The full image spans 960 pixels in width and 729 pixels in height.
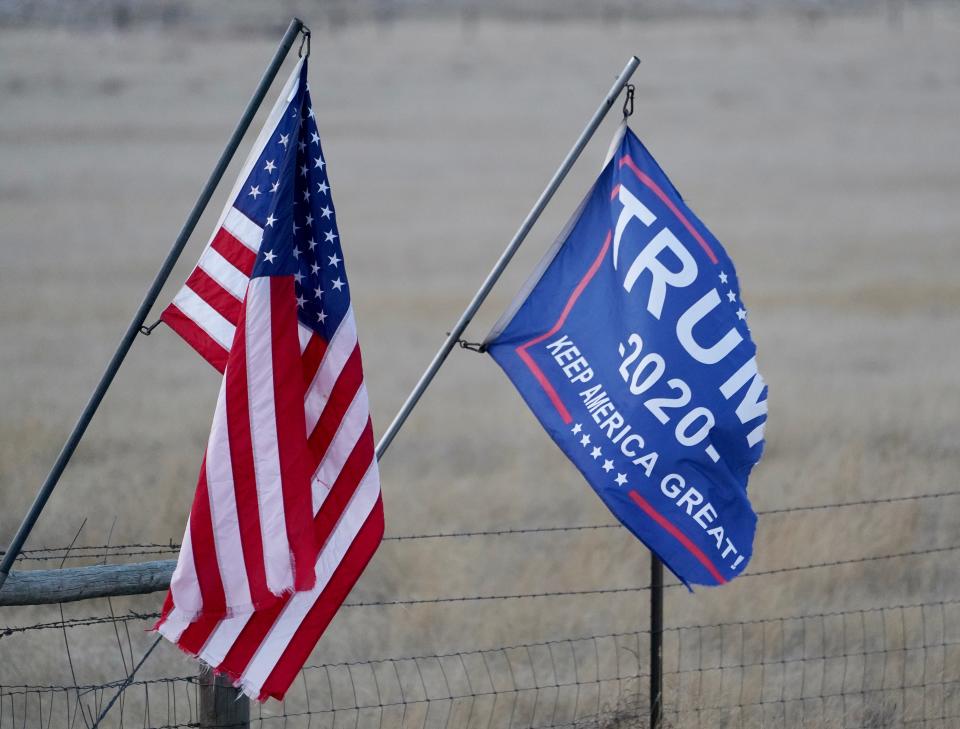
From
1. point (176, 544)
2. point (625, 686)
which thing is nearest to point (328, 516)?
point (176, 544)

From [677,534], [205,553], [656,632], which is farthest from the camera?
[656,632]

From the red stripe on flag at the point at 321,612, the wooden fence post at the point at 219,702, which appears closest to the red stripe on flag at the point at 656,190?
the red stripe on flag at the point at 321,612

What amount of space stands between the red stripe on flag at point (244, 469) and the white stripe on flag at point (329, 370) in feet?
0.89

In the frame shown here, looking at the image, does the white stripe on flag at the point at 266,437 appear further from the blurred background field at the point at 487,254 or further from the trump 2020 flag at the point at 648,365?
the blurred background field at the point at 487,254

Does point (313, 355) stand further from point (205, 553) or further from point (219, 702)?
point (219, 702)

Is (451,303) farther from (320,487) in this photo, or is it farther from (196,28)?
(196,28)

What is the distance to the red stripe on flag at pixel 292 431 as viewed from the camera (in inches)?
175

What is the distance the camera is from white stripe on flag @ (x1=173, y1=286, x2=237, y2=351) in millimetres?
4805

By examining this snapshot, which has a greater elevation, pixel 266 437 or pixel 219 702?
pixel 266 437

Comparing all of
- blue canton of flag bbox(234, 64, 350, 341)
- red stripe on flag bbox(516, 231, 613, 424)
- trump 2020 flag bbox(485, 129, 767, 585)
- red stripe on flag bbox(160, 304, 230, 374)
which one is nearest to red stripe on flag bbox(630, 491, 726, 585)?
trump 2020 flag bbox(485, 129, 767, 585)

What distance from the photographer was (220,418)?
4.43 m

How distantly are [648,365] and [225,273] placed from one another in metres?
1.54

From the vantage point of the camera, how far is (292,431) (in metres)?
4.48

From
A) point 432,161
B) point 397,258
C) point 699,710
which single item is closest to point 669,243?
point 699,710
